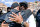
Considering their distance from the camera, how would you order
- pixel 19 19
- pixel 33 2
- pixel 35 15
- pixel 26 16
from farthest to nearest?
pixel 33 2
pixel 35 15
pixel 26 16
pixel 19 19

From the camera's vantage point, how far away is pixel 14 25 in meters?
1.28

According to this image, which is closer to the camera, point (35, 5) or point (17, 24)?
point (17, 24)

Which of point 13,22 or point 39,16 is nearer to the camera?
point 13,22

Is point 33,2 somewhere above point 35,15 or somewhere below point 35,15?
above

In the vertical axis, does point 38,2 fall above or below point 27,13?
above

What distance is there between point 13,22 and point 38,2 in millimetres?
1282

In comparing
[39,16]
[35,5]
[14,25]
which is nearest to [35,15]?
[39,16]

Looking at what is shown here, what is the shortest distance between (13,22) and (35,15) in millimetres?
801

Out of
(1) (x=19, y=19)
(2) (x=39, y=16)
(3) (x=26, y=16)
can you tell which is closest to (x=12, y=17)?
(1) (x=19, y=19)

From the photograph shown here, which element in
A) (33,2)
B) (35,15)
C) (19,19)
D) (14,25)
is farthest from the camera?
(33,2)

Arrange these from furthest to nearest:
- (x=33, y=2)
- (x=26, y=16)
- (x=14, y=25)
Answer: (x=33, y=2), (x=26, y=16), (x=14, y=25)

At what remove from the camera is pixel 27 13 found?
191 cm

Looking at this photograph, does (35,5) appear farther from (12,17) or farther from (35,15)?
(12,17)

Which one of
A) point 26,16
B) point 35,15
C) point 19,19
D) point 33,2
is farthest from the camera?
point 33,2
